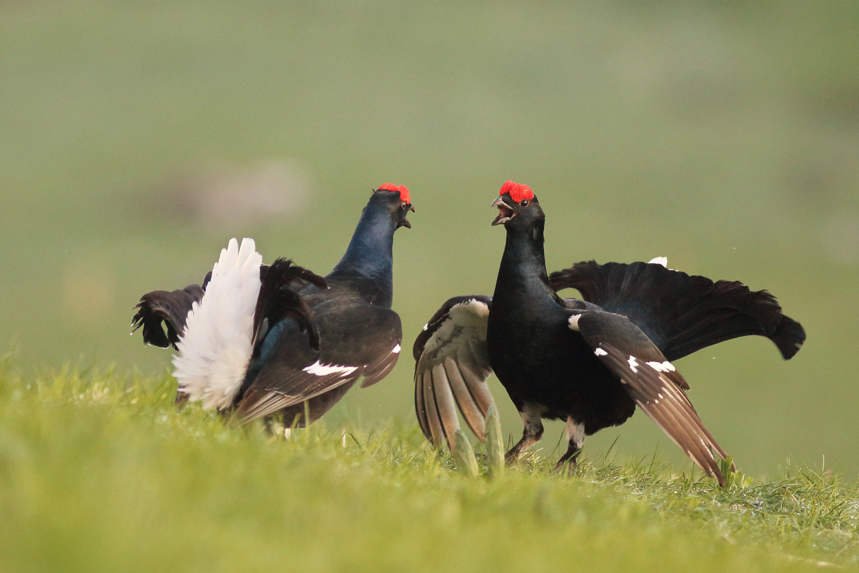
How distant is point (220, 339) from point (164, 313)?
1.26 feet

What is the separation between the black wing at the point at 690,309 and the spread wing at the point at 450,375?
3.04ft

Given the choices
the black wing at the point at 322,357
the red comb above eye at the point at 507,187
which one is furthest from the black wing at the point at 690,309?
the black wing at the point at 322,357

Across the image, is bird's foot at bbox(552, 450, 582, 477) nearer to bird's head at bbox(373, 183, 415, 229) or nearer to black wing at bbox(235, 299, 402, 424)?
black wing at bbox(235, 299, 402, 424)

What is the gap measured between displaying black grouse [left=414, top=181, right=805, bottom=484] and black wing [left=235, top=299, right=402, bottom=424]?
0.55 m

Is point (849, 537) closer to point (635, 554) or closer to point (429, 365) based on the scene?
point (635, 554)

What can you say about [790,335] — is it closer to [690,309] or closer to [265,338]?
[690,309]

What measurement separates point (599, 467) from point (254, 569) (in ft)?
10.1

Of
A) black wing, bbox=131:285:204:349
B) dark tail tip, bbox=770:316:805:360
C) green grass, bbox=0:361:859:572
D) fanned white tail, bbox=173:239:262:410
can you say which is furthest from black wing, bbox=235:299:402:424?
dark tail tip, bbox=770:316:805:360

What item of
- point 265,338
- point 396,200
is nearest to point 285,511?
point 265,338

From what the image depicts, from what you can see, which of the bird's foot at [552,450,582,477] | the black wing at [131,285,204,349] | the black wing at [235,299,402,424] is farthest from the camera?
the bird's foot at [552,450,582,477]

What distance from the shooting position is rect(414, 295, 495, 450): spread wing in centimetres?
470

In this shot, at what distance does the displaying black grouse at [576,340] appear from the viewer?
12.3 feet

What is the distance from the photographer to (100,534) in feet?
4.74

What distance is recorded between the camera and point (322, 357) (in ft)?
12.9
